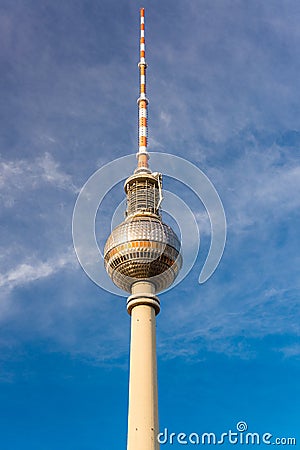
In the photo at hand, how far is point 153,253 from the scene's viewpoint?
9144 cm

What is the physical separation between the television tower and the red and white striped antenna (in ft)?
0.86

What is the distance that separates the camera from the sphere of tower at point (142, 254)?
91500 mm

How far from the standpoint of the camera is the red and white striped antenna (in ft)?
349

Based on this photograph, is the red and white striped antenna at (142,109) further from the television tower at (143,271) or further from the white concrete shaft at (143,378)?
the white concrete shaft at (143,378)

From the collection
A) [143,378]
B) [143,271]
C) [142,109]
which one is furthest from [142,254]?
[142,109]

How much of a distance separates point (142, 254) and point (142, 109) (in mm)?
31713

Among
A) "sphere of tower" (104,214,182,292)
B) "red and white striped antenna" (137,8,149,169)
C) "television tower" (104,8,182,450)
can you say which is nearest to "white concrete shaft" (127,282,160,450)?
"television tower" (104,8,182,450)

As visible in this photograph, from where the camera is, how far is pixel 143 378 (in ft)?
270

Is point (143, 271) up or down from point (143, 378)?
up

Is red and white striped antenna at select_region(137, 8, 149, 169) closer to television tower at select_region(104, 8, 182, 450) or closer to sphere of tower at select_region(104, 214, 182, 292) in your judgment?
→ television tower at select_region(104, 8, 182, 450)

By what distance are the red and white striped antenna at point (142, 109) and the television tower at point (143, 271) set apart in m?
0.26

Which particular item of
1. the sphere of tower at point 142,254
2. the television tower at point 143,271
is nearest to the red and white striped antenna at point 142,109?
the television tower at point 143,271

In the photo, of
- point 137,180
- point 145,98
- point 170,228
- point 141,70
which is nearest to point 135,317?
point 170,228

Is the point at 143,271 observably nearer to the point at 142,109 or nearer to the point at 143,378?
the point at 143,378
